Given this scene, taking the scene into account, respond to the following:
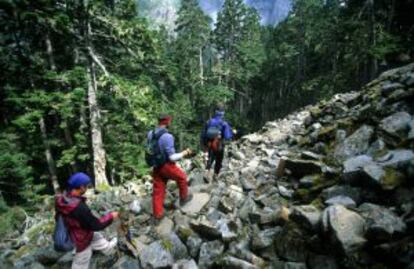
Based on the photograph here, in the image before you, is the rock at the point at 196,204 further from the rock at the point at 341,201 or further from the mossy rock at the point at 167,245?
the rock at the point at 341,201

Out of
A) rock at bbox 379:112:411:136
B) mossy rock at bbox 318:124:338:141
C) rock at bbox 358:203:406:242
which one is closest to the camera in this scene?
rock at bbox 358:203:406:242

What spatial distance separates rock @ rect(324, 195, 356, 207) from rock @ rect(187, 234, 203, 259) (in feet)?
7.37

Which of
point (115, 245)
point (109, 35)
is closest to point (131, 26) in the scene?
point (109, 35)

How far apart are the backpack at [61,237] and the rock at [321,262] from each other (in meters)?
3.38

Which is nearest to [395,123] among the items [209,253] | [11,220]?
[209,253]

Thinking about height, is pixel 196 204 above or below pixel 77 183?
below

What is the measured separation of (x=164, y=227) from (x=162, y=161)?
138cm

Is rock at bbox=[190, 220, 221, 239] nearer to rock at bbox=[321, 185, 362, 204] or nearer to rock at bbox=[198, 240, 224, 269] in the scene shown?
rock at bbox=[198, 240, 224, 269]

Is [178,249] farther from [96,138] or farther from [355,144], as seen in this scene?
[96,138]

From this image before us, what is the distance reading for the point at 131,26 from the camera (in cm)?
1554

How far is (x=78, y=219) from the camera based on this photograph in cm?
490

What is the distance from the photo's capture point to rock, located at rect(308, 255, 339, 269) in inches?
175

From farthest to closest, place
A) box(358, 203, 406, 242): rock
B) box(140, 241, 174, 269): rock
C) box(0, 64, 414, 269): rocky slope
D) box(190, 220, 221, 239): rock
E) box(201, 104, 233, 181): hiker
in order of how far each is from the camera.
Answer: box(201, 104, 233, 181): hiker < box(190, 220, 221, 239): rock < box(140, 241, 174, 269): rock < box(0, 64, 414, 269): rocky slope < box(358, 203, 406, 242): rock

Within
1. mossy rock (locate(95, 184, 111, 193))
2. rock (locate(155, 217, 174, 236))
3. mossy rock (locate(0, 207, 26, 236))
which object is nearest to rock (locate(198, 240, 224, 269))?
rock (locate(155, 217, 174, 236))
